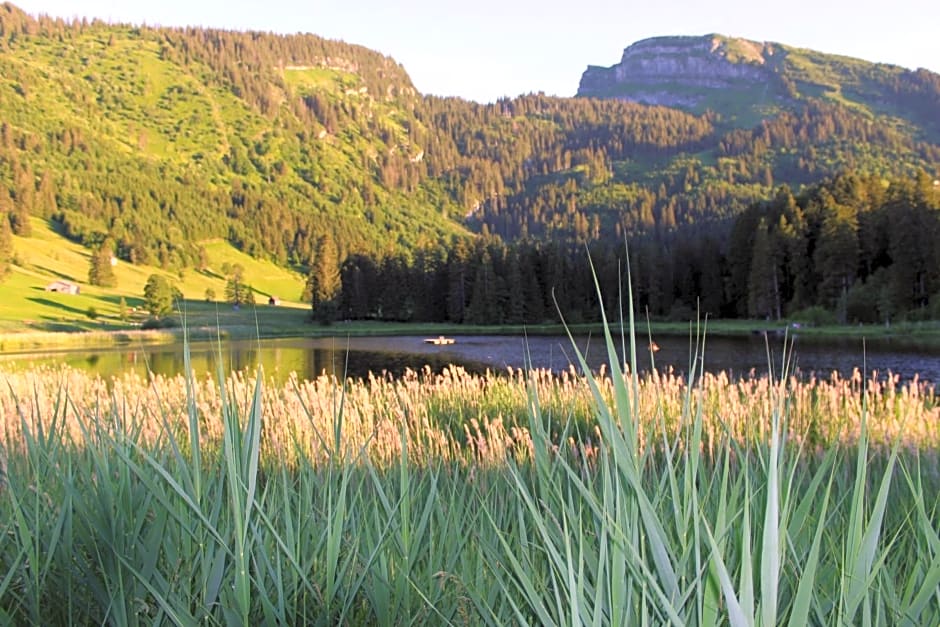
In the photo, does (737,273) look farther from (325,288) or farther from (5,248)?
(5,248)

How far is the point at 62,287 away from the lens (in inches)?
3711

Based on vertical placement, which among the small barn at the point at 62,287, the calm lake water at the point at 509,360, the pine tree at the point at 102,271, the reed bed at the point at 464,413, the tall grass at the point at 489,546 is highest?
the pine tree at the point at 102,271

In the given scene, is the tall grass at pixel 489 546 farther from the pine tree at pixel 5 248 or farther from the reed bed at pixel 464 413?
the pine tree at pixel 5 248

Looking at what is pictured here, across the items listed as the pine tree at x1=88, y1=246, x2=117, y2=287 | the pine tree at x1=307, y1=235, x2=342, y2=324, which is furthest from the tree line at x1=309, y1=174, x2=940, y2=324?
the pine tree at x1=88, y1=246, x2=117, y2=287

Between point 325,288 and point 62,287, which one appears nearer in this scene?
point 62,287

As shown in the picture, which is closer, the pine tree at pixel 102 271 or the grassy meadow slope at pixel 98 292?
the grassy meadow slope at pixel 98 292

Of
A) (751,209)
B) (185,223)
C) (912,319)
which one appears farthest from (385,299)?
(185,223)

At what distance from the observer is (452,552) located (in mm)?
2391

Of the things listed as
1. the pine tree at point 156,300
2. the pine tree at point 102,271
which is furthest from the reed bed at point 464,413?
the pine tree at point 102,271

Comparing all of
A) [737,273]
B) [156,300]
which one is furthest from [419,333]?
[737,273]

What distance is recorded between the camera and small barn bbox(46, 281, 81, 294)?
93875 mm

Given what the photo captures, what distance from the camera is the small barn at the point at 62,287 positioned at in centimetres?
9388

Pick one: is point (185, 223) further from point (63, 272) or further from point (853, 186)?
point (853, 186)

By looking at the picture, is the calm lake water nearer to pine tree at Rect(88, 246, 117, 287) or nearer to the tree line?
the tree line
